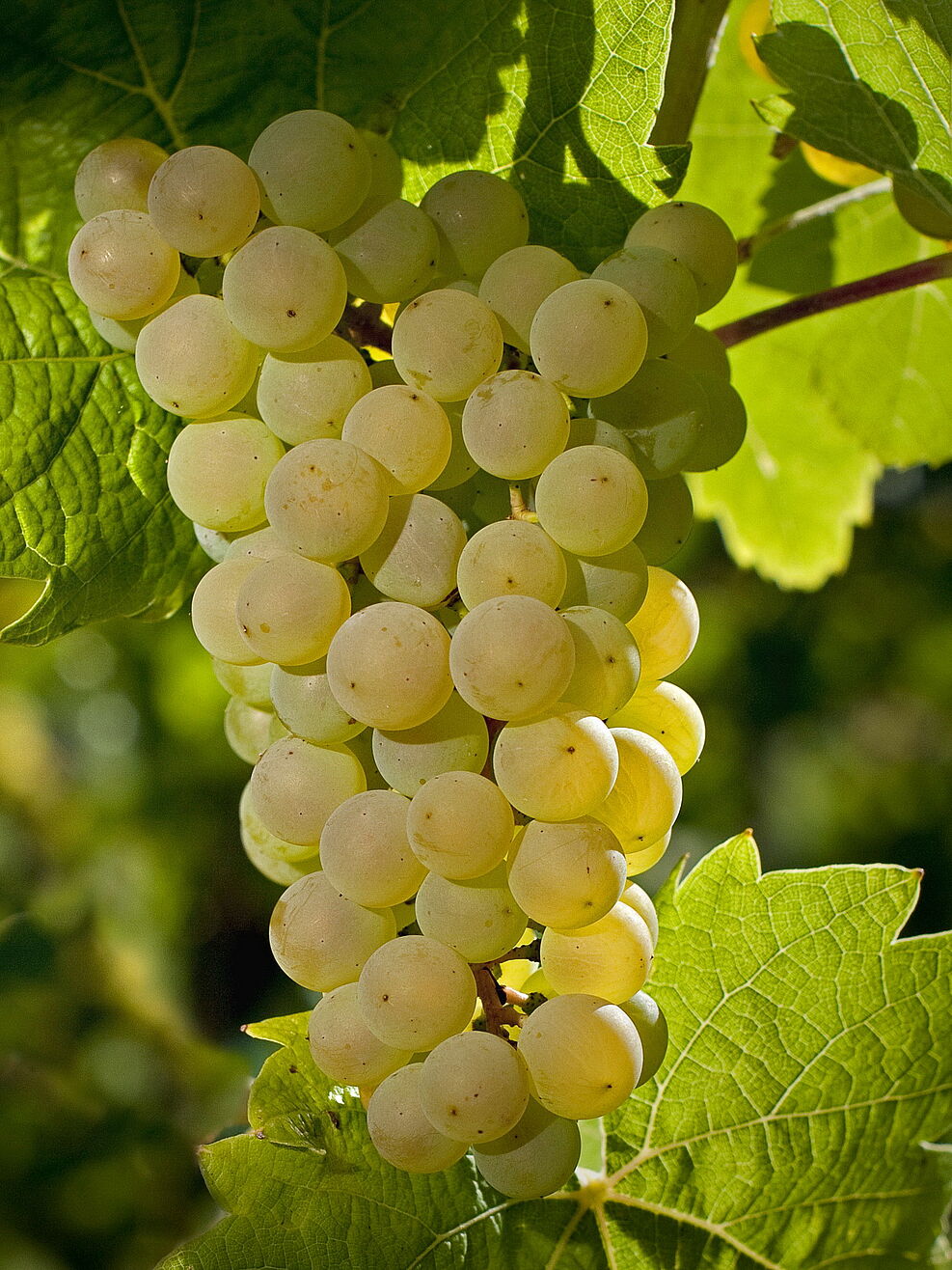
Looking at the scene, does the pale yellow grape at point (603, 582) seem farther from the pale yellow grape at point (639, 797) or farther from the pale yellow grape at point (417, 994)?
the pale yellow grape at point (417, 994)

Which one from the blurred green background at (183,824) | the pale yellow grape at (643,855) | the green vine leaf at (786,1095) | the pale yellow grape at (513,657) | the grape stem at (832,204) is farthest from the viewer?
the blurred green background at (183,824)

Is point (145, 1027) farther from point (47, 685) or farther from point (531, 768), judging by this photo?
point (531, 768)

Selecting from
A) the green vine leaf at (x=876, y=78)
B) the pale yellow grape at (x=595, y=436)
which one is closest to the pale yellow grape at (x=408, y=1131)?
the pale yellow grape at (x=595, y=436)

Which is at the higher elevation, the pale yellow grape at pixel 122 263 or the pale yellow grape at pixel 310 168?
the pale yellow grape at pixel 310 168

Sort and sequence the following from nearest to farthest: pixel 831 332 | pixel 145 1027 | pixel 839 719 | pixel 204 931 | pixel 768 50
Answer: pixel 768 50 → pixel 831 332 → pixel 145 1027 → pixel 204 931 → pixel 839 719

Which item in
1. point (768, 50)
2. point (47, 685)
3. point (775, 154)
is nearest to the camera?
point (768, 50)

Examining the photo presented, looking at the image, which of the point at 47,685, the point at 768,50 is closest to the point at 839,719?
the point at 47,685

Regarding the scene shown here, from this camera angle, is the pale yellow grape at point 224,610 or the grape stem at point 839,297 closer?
the pale yellow grape at point 224,610

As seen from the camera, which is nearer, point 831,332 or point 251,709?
point 251,709
